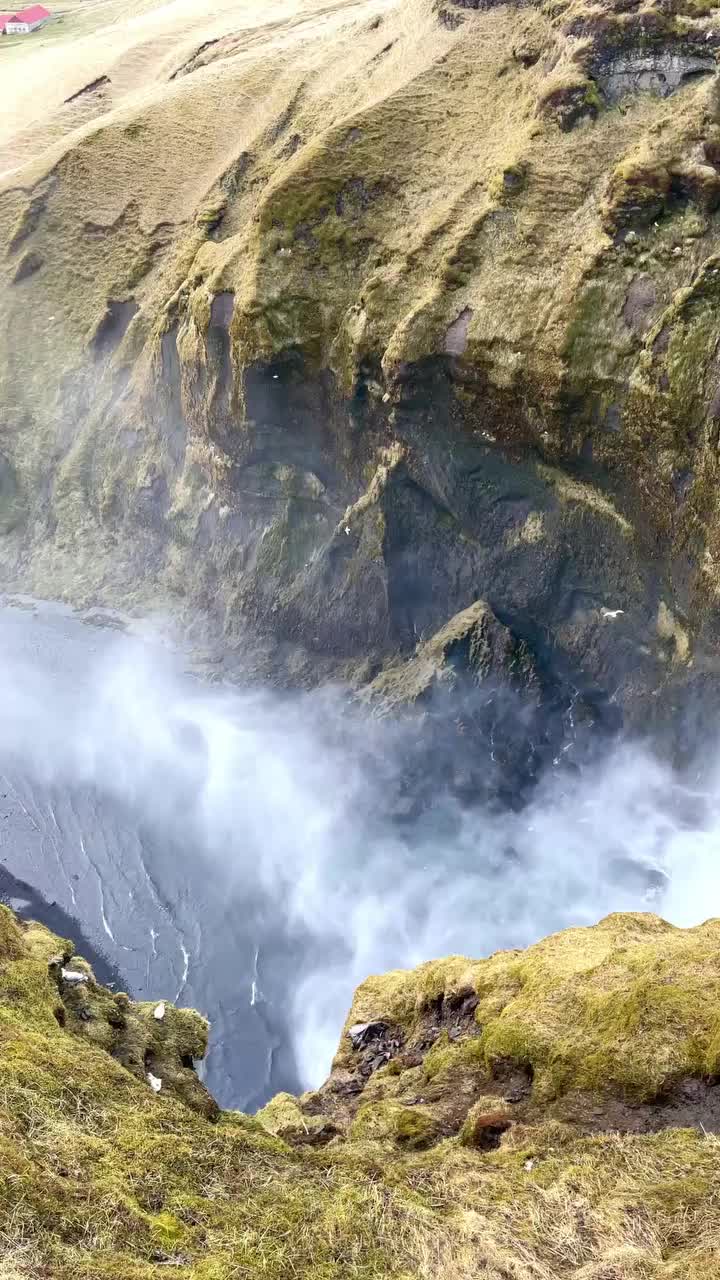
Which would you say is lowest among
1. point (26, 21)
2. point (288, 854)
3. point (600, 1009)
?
point (600, 1009)

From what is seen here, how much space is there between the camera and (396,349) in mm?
50250

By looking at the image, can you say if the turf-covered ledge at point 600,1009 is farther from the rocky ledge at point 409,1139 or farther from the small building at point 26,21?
the small building at point 26,21

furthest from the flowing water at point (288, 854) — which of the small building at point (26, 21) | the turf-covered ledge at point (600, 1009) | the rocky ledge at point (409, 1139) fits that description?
the small building at point (26, 21)

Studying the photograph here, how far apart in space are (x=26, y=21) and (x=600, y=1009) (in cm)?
15973

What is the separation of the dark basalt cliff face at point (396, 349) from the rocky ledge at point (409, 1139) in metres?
25.4

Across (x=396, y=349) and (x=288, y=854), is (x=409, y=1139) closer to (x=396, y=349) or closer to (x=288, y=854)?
(x=288, y=854)

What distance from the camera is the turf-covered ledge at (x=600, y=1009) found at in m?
18.3

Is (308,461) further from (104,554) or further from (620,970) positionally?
(620,970)

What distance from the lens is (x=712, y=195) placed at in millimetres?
43531

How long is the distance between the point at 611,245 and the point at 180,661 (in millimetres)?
33351

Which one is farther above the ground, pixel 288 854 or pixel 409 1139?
pixel 288 854

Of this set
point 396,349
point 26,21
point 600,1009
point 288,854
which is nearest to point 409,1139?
point 600,1009

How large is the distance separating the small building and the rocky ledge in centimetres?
15160

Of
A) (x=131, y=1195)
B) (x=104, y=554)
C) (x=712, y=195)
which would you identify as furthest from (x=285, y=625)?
(x=131, y=1195)
